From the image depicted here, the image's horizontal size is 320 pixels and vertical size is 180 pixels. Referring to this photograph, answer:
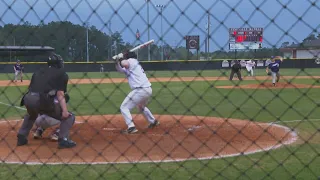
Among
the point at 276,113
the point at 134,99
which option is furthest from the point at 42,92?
the point at 276,113

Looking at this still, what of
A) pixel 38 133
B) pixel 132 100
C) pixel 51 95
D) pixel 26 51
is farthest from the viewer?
pixel 132 100

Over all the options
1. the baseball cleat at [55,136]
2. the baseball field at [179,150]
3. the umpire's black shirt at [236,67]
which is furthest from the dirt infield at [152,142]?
the umpire's black shirt at [236,67]

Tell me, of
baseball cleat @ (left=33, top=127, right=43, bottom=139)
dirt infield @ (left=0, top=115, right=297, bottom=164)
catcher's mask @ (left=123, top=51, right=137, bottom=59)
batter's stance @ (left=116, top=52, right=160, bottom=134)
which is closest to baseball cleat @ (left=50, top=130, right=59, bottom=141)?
dirt infield @ (left=0, top=115, right=297, bottom=164)

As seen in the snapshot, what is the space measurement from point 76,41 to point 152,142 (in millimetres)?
2560

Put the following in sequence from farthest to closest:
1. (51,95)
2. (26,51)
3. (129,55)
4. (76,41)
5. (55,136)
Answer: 1. (129,55)
2. (55,136)
3. (51,95)
4. (26,51)
5. (76,41)

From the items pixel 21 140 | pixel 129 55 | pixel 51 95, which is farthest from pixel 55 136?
pixel 129 55

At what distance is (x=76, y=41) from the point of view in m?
5.66

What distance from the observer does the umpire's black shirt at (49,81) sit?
685 cm

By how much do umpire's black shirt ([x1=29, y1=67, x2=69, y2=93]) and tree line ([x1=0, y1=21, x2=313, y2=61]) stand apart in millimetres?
1109

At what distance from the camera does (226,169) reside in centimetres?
568

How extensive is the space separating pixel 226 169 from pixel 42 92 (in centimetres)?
297

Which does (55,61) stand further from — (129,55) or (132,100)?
(132,100)

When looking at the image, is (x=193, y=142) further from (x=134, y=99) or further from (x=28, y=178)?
(x=28, y=178)

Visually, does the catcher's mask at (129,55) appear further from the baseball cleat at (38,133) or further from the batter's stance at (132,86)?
the baseball cleat at (38,133)
